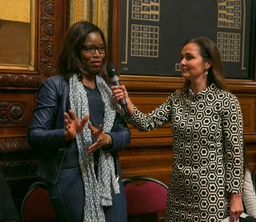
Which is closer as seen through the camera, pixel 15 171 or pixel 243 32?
pixel 15 171

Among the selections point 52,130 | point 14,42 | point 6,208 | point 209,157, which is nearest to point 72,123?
point 52,130

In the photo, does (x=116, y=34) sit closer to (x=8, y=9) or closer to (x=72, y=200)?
(x=8, y=9)

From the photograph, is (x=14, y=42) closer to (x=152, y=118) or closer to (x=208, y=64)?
(x=152, y=118)

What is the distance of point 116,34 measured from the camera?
2920 millimetres

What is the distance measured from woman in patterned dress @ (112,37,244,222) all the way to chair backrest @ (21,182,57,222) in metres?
0.72

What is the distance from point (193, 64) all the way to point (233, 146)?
1.43 ft

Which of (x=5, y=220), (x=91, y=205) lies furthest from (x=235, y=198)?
(x=5, y=220)

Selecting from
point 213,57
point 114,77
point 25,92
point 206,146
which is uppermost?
point 213,57

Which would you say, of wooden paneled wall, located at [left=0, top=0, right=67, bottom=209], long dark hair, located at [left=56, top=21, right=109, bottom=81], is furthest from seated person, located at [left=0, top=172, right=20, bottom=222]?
long dark hair, located at [left=56, top=21, right=109, bottom=81]

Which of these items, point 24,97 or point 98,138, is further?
point 24,97

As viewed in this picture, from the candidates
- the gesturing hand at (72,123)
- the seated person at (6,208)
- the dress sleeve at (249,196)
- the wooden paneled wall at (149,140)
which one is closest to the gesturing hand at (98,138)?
the gesturing hand at (72,123)

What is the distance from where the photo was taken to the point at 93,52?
2.08 m

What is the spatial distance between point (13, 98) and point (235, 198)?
137 centimetres

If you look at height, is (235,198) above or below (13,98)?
below
